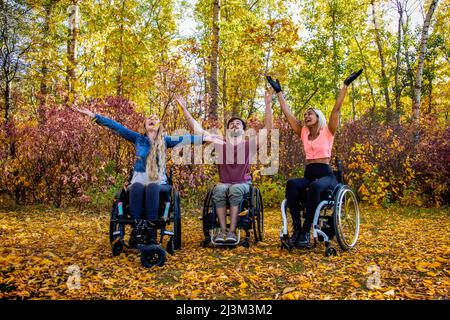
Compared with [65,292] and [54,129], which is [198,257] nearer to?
[65,292]

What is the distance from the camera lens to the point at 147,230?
360 centimetres

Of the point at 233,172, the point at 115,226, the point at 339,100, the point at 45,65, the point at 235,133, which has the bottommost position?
the point at 115,226

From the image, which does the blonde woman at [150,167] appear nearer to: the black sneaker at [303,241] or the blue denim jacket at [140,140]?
the blue denim jacket at [140,140]

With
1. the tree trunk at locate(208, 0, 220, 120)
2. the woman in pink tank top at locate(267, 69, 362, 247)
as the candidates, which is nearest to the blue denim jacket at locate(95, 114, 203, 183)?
the woman in pink tank top at locate(267, 69, 362, 247)

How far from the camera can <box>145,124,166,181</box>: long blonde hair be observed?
3.94 m

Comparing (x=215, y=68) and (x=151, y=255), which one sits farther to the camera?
(x=215, y=68)

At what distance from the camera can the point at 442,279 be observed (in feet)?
10.3

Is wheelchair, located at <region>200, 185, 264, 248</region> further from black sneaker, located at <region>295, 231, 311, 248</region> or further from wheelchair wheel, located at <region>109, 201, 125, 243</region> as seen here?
wheelchair wheel, located at <region>109, 201, 125, 243</region>

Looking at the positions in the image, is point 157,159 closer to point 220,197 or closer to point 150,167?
point 150,167

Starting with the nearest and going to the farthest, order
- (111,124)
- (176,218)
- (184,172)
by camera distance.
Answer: (176,218) → (111,124) → (184,172)

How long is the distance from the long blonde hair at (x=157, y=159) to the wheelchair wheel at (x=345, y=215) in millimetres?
1718

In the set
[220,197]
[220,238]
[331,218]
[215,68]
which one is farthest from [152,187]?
[215,68]

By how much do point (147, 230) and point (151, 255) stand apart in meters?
0.23

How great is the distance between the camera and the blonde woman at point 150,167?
146 inches
